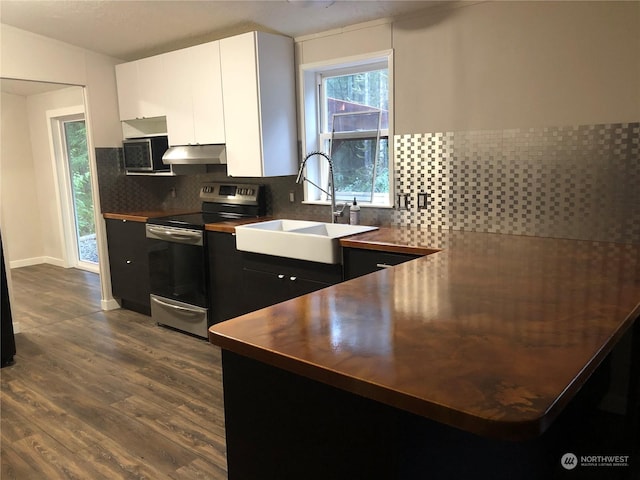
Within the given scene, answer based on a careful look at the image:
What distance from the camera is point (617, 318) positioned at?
127cm

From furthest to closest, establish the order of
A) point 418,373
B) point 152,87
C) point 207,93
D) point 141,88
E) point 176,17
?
point 141,88 → point 152,87 → point 207,93 → point 176,17 → point 418,373

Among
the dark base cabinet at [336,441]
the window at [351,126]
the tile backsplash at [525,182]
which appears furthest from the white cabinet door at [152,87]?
the dark base cabinet at [336,441]

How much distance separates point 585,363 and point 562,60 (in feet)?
6.79

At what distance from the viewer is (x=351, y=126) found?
357 cm

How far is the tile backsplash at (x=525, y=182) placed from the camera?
96.0 inches

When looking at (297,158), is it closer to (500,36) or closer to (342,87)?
(342,87)

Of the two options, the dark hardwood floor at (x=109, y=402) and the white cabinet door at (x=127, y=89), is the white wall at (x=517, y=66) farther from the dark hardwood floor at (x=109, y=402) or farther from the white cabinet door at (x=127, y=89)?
the white cabinet door at (x=127, y=89)

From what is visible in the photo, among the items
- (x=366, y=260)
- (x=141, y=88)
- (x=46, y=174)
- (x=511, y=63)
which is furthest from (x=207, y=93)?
(x=46, y=174)

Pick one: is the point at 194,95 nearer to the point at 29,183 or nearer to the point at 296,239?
the point at 296,239

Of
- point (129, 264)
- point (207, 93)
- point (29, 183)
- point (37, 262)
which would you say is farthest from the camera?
point (37, 262)

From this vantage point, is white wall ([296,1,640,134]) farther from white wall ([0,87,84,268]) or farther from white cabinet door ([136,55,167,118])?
white wall ([0,87,84,268])

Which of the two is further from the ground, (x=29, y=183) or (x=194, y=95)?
(x=194, y=95)

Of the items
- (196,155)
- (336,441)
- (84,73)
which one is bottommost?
(336,441)

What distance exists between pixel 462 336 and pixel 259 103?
2.68 m
